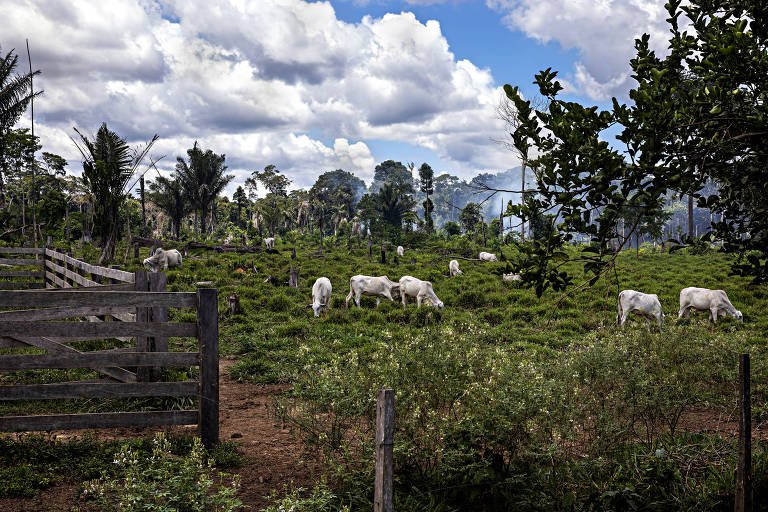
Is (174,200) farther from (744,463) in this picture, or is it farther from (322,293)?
(744,463)

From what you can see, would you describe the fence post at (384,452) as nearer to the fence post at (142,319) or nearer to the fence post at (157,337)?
the fence post at (142,319)

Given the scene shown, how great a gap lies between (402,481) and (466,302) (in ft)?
41.1

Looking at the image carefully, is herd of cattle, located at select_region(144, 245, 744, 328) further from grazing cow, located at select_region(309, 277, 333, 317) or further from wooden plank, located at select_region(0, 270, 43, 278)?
wooden plank, located at select_region(0, 270, 43, 278)

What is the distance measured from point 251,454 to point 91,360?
2.02m

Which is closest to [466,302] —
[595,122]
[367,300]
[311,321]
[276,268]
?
[367,300]

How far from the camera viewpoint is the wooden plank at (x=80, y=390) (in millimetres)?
4844

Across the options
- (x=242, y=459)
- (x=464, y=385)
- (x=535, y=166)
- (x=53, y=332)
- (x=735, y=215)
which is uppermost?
(x=535, y=166)

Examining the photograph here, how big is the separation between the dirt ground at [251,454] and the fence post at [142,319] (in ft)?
2.42

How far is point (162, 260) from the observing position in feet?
71.7

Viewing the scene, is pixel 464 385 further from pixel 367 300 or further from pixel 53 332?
pixel 367 300

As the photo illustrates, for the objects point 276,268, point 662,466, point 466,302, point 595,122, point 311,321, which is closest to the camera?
point 595,122

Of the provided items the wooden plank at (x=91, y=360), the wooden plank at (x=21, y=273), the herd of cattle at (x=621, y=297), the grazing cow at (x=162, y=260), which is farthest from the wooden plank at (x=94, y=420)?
the grazing cow at (x=162, y=260)

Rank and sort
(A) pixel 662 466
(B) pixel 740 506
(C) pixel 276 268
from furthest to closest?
1. (C) pixel 276 268
2. (A) pixel 662 466
3. (B) pixel 740 506

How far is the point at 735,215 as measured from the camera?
13.4 feet
